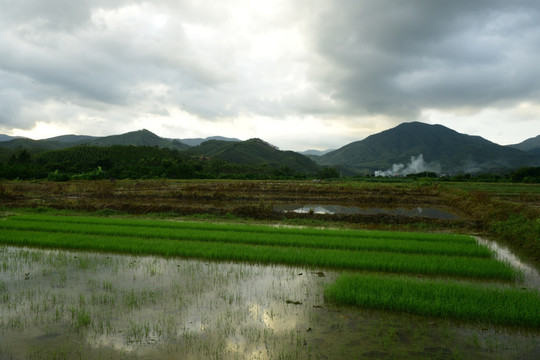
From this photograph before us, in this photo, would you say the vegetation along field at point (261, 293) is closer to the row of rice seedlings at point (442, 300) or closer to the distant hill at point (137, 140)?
the row of rice seedlings at point (442, 300)

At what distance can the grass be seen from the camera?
697cm

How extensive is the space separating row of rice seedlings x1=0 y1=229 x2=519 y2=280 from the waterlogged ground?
1.09 m

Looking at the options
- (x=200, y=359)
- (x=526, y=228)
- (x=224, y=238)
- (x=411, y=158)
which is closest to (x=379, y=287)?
(x=200, y=359)

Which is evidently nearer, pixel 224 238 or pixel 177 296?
pixel 177 296

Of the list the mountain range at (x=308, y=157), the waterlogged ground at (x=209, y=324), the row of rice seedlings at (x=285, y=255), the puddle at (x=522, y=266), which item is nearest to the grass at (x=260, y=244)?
the row of rice seedlings at (x=285, y=255)

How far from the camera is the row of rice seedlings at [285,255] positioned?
681 cm

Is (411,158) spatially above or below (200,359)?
above

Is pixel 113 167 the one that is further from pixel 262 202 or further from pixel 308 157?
pixel 308 157

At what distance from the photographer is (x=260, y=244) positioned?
907 centimetres

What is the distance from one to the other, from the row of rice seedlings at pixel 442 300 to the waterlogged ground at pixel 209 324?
0.67 feet

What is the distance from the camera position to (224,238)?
9.47 meters

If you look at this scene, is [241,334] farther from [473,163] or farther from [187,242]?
[473,163]

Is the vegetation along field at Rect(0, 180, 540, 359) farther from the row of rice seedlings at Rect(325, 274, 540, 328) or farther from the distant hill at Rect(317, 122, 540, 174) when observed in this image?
the distant hill at Rect(317, 122, 540, 174)

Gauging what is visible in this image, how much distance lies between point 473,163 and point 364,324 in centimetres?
17022
